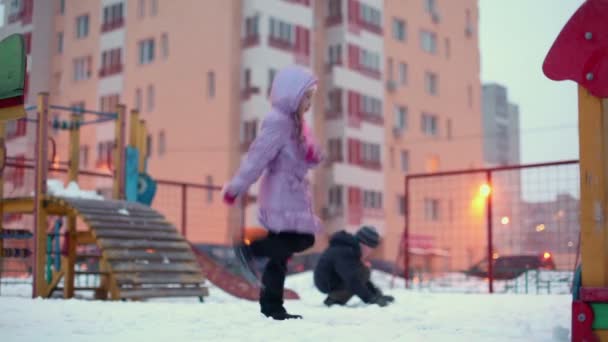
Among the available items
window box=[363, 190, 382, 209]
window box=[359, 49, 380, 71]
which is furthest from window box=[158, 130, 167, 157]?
window box=[359, 49, 380, 71]

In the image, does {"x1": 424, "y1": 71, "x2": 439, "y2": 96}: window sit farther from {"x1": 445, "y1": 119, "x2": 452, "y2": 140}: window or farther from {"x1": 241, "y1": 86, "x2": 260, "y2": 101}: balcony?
{"x1": 241, "y1": 86, "x2": 260, "y2": 101}: balcony

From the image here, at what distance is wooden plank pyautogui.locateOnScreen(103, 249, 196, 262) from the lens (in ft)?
24.6

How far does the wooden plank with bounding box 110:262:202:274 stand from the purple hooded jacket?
8.97 ft

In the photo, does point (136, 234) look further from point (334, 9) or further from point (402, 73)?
point (402, 73)

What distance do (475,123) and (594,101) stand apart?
36026 millimetres

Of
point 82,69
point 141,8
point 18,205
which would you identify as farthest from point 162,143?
point 18,205

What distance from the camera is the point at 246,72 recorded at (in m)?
29.2

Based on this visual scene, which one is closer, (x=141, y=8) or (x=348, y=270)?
(x=348, y=270)

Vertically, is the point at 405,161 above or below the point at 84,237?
above

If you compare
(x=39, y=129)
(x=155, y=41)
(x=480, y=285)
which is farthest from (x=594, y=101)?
(x=155, y=41)

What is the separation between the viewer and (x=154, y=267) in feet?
25.1

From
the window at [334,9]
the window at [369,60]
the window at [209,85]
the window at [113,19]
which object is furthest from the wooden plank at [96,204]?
the window at [334,9]

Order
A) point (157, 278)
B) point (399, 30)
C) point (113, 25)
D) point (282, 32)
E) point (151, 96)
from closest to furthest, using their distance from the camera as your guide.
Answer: point (157, 278)
point (113, 25)
point (151, 96)
point (282, 32)
point (399, 30)

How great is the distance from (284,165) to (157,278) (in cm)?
292
